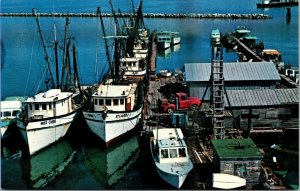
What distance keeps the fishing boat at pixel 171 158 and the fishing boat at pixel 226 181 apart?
1096mm

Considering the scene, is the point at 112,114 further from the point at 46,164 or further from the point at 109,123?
the point at 46,164

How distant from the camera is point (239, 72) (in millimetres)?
22641

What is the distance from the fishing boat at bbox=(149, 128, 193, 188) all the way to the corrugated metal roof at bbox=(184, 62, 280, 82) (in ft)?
20.0

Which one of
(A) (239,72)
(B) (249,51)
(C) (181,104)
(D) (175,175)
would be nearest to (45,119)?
(C) (181,104)

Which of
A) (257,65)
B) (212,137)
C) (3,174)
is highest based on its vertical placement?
(257,65)

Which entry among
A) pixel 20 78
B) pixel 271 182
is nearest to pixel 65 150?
pixel 271 182

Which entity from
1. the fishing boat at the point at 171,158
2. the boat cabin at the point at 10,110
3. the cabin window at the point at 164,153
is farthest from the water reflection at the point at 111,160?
the boat cabin at the point at 10,110

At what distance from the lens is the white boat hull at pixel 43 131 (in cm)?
1884

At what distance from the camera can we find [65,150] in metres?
20.0

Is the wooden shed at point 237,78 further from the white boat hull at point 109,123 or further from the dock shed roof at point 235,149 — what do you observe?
the dock shed roof at point 235,149

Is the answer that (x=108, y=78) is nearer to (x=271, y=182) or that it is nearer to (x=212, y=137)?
(x=212, y=137)

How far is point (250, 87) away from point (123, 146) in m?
7.03

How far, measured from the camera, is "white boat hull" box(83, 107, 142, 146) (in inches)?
→ 765

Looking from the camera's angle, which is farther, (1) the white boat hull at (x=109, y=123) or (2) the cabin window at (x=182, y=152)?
(1) the white boat hull at (x=109, y=123)
